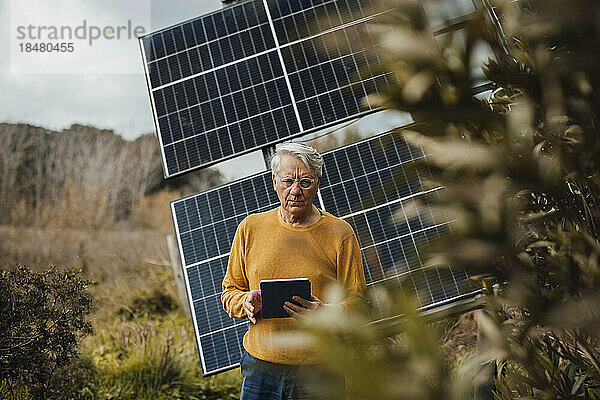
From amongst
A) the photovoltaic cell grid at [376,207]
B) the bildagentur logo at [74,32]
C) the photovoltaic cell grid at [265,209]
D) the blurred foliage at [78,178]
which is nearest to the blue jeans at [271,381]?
the photovoltaic cell grid at [265,209]

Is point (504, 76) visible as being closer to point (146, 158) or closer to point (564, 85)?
point (564, 85)

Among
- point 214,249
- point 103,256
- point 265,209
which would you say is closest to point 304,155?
point 265,209

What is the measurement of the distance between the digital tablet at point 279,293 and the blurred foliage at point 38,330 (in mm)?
2840

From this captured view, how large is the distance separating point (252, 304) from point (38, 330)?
2.76 m

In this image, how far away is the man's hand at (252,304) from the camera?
277 centimetres

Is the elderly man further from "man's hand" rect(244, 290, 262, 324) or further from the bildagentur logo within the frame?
the bildagentur logo

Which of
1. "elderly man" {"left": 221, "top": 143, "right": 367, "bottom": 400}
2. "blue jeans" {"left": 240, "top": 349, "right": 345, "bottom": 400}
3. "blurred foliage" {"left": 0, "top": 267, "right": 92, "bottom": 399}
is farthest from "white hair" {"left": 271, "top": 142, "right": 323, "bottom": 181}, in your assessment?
"blurred foliage" {"left": 0, "top": 267, "right": 92, "bottom": 399}

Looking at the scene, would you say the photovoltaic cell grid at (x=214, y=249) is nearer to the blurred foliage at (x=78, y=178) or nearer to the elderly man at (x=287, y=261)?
the elderly man at (x=287, y=261)

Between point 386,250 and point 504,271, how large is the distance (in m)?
3.59

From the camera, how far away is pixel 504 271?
73 cm

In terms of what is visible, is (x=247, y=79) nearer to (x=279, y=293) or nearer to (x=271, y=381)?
A: (x=279, y=293)

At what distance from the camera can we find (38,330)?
4.62m

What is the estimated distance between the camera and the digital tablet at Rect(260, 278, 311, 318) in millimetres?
2645

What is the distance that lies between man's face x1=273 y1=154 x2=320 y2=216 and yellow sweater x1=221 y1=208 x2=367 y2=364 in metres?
0.12
